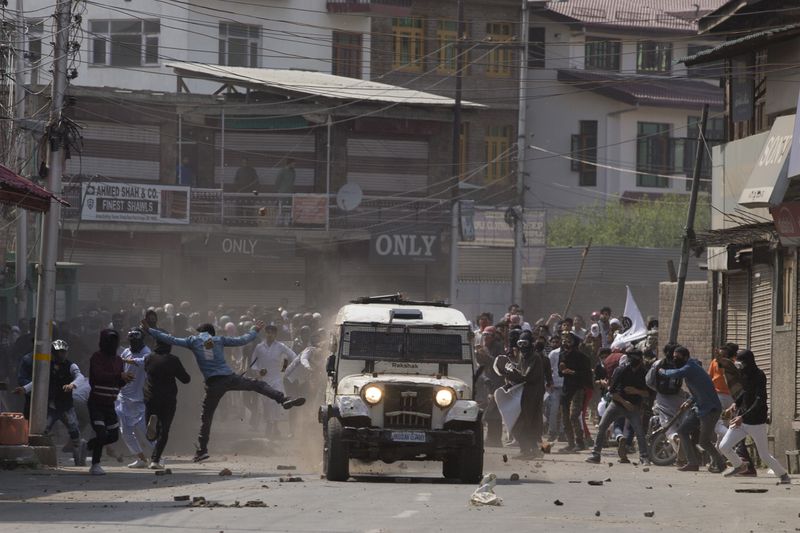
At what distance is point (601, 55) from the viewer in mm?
65750

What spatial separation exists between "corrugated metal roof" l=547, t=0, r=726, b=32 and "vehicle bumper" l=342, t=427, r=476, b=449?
4791cm

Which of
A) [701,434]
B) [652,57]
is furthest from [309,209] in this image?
[701,434]

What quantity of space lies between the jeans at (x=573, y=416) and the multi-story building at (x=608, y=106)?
1517 inches

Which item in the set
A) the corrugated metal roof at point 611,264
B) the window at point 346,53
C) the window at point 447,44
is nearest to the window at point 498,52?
the window at point 447,44

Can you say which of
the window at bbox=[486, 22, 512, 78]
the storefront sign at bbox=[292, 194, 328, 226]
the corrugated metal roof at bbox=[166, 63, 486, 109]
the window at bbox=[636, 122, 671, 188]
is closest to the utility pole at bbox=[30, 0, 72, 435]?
the corrugated metal roof at bbox=[166, 63, 486, 109]

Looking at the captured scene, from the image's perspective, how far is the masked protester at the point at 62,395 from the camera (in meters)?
21.4

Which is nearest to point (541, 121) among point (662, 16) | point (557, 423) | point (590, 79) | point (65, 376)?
point (590, 79)

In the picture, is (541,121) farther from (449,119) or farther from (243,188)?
(243,188)

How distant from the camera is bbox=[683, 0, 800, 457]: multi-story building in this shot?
2391 centimetres

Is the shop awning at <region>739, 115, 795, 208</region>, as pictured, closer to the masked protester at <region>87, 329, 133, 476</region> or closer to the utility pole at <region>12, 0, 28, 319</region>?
the masked protester at <region>87, 329, 133, 476</region>

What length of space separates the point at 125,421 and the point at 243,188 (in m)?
29.9

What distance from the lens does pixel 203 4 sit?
56.1 m

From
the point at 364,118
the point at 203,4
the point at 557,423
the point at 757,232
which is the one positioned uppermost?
the point at 203,4

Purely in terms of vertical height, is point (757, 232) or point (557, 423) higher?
point (757, 232)
